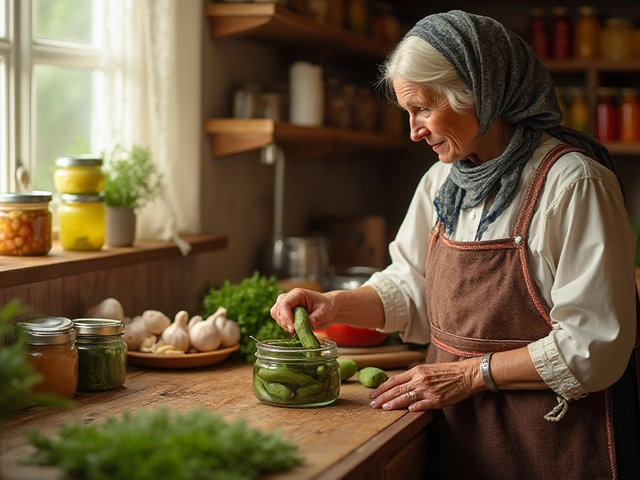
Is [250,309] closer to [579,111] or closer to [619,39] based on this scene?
[579,111]

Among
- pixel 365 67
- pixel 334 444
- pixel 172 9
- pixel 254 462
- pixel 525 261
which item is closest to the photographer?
pixel 254 462

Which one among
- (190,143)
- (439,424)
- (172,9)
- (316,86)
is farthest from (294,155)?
(439,424)

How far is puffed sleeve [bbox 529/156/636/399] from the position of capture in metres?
1.83

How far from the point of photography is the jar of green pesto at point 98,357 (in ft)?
6.66

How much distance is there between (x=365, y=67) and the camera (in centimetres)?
435

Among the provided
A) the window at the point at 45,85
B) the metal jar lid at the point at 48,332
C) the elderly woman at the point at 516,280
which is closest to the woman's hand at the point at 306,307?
the elderly woman at the point at 516,280

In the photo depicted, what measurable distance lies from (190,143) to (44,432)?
1.38m

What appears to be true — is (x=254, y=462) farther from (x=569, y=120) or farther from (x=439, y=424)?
(x=569, y=120)

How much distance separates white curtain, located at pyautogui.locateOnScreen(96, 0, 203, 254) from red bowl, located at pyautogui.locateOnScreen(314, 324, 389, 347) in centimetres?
55

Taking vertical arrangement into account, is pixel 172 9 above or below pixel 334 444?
above

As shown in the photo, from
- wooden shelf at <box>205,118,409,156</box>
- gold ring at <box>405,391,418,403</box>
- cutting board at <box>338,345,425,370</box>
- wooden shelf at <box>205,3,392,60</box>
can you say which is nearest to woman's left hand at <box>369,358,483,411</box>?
gold ring at <box>405,391,418,403</box>

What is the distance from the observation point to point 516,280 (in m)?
1.96

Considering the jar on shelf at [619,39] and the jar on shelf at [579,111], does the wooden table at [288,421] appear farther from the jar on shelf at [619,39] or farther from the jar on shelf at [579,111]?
the jar on shelf at [619,39]

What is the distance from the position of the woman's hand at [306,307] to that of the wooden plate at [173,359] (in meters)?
0.25
